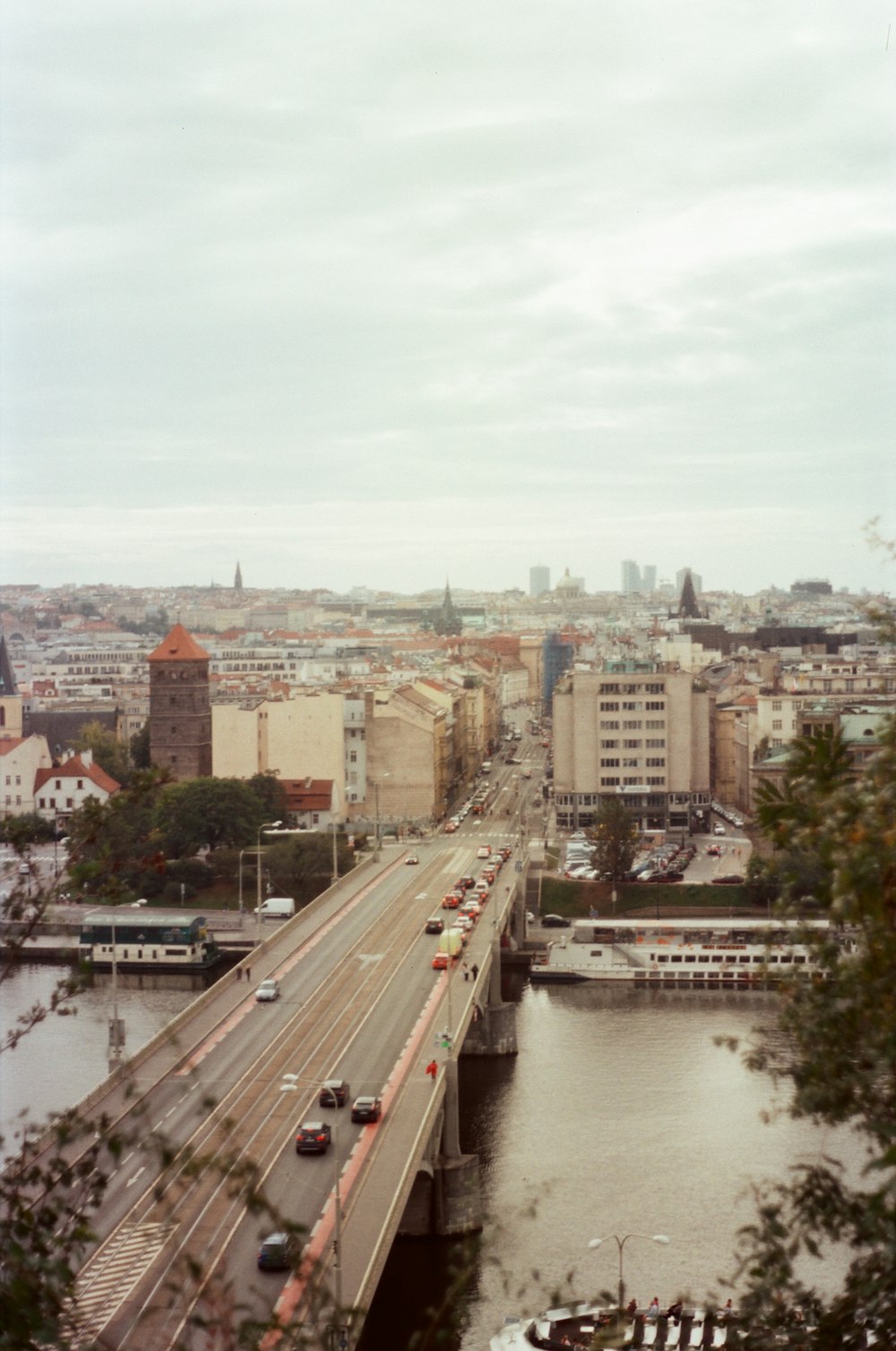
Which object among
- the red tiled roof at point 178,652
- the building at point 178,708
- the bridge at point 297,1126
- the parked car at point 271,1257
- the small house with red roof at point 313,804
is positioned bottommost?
the bridge at point 297,1126

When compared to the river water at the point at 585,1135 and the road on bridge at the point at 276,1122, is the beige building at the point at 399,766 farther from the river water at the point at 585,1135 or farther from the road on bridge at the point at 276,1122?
the river water at the point at 585,1135

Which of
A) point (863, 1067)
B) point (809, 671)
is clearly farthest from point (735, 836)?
point (863, 1067)

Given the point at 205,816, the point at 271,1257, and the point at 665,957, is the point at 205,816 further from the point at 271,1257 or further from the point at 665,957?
the point at 271,1257

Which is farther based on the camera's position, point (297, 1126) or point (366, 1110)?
point (366, 1110)

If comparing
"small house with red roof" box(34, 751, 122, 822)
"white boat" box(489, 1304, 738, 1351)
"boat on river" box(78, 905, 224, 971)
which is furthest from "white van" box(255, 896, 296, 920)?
"white boat" box(489, 1304, 738, 1351)

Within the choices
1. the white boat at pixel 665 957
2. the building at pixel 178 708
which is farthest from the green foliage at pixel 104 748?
the white boat at pixel 665 957

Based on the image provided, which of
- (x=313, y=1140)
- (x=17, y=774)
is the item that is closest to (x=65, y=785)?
(x=17, y=774)
